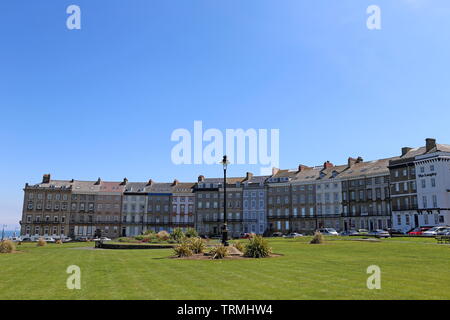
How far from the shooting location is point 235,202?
302ft

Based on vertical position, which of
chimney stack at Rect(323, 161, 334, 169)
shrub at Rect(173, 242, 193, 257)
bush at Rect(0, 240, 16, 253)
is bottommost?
bush at Rect(0, 240, 16, 253)

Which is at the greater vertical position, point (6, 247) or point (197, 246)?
point (197, 246)

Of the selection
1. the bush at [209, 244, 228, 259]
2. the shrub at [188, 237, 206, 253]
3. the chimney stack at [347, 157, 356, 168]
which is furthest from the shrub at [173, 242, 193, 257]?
the chimney stack at [347, 157, 356, 168]

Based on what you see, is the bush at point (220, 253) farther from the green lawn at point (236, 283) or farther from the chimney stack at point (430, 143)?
the chimney stack at point (430, 143)

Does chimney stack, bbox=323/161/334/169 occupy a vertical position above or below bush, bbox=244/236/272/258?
above

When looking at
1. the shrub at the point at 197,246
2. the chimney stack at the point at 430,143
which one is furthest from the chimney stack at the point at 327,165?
the shrub at the point at 197,246

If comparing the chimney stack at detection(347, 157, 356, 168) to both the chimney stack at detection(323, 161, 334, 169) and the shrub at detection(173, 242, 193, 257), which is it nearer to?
the chimney stack at detection(323, 161, 334, 169)

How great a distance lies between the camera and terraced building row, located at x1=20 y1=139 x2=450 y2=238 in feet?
234

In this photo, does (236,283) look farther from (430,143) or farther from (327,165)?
(327,165)

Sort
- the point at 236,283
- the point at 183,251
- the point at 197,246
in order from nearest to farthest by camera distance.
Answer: the point at 236,283 < the point at 183,251 < the point at 197,246

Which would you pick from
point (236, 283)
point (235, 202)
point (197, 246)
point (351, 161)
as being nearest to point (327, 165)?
point (351, 161)
